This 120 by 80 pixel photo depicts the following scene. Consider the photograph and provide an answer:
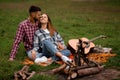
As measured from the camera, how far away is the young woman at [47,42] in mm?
10421

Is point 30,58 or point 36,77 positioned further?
point 30,58

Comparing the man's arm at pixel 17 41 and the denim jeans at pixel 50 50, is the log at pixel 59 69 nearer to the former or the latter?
the denim jeans at pixel 50 50

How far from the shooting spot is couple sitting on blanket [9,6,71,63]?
412 inches

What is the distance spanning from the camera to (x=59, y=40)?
36.7 feet

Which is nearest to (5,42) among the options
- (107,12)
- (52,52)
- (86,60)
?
(52,52)

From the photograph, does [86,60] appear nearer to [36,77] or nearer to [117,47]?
[36,77]

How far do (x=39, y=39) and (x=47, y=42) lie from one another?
43 cm

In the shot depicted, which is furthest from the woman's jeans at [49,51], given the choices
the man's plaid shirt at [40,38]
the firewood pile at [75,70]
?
the firewood pile at [75,70]

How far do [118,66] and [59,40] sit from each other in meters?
2.12

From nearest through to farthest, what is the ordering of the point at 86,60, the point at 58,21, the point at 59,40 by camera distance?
1. the point at 86,60
2. the point at 59,40
3. the point at 58,21

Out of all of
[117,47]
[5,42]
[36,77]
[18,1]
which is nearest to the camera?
[36,77]

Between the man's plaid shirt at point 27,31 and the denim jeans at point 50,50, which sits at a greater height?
the man's plaid shirt at point 27,31

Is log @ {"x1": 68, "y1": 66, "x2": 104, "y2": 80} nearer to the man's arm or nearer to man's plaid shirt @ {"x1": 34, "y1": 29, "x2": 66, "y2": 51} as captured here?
man's plaid shirt @ {"x1": 34, "y1": 29, "x2": 66, "y2": 51}

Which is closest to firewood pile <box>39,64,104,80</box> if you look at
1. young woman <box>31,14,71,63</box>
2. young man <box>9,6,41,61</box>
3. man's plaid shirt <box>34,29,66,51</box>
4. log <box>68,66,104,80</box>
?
log <box>68,66,104,80</box>
